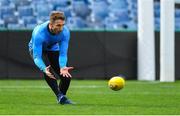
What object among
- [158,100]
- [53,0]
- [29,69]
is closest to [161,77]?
[29,69]

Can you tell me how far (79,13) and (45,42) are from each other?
15.9m

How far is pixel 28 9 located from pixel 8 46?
153 inches

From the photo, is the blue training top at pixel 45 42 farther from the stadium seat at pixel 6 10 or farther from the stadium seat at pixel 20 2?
the stadium seat at pixel 20 2

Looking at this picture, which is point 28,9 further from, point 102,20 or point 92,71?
point 92,71

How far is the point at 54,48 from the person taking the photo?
12.4m

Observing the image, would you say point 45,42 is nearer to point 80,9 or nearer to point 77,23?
point 77,23

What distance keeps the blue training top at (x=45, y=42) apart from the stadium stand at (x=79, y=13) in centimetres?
1536

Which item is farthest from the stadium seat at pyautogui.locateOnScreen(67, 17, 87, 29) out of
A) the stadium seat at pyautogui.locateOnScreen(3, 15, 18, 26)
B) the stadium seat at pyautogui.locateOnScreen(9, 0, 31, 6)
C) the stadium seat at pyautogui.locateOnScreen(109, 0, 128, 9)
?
the stadium seat at pyautogui.locateOnScreen(3, 15, 18, 26)

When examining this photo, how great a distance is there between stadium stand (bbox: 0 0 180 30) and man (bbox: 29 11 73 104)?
15.1 m

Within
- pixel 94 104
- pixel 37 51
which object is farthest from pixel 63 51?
pixel 94 104

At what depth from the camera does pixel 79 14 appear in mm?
27844

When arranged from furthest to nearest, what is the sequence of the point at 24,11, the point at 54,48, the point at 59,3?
the point at 59,3 < the point at 24,11 < the point at 54,48

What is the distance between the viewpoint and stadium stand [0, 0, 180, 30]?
1085 inches

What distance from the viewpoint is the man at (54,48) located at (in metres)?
11.7
